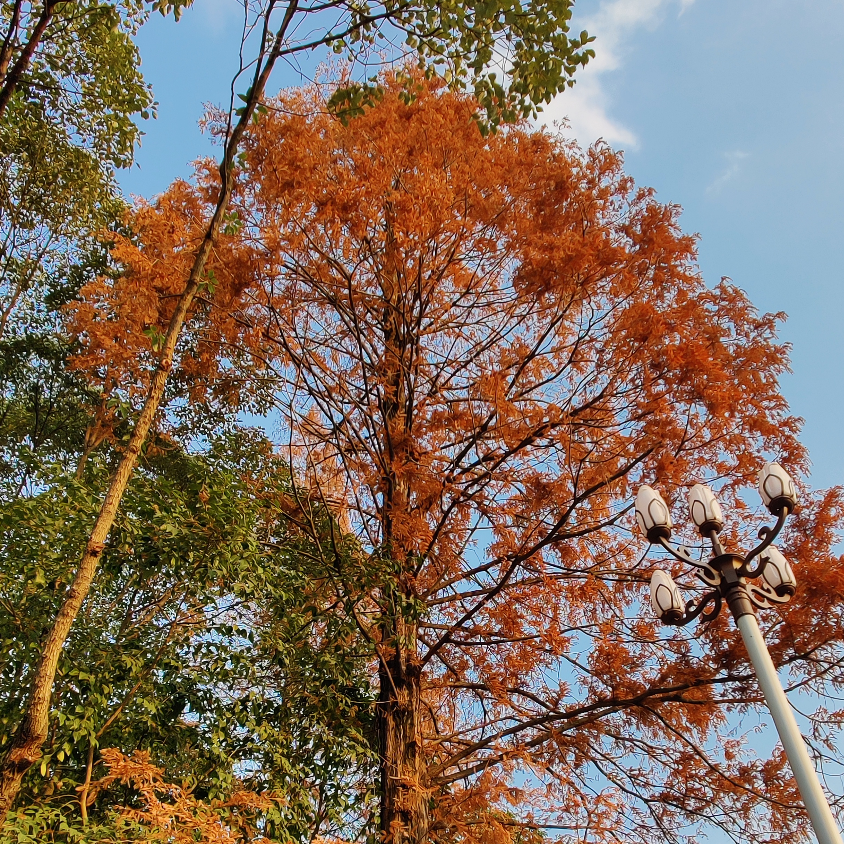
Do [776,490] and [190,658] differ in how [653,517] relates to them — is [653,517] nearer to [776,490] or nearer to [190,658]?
[776,490]

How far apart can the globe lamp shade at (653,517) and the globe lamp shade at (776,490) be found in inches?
21.1

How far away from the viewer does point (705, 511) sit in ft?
14.1

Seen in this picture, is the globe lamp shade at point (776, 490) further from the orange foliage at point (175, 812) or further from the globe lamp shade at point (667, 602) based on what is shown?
the orange foliage at point (175, 812)

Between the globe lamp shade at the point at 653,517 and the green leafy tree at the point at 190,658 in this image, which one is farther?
the green leafy tree at the point at 190,658

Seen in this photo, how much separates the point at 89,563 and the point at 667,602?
299 centimetres

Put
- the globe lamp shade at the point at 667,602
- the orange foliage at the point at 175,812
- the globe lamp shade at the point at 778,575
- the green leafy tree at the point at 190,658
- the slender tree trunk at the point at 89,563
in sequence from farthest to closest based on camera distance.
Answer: the green leafy tree at the point at 190,658
the globe lamp shade at the point at 667,602
the globe lamp shade at the point at 778,575
the orange foliage at the point at 175,812
the slender tree trunk at the point at 89,563

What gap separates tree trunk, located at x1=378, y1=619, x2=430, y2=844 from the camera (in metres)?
4.90

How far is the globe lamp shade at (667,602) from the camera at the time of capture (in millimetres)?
4258

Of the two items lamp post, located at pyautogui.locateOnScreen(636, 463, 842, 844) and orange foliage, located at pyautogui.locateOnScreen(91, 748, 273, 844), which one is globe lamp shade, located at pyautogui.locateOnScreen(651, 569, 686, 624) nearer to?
lamp post, located at pyautogui.locateOnScreen(636, 463, 842, 844)

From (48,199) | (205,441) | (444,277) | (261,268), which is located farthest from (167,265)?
(48,199)

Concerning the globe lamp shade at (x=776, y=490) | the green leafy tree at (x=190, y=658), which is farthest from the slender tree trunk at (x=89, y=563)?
the globe lamp shade at (x=776, y=490)

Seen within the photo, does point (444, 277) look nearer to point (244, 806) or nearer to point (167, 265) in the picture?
point (167, 265)

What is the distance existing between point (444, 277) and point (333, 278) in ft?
3.61

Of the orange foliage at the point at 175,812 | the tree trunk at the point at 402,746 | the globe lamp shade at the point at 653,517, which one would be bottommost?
the orange foliage at the point at 175,812
